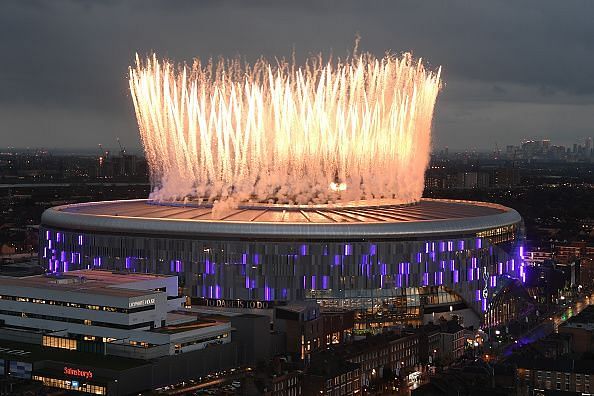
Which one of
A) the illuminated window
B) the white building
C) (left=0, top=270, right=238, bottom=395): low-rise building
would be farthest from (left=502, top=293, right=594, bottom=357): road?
the illuminated window

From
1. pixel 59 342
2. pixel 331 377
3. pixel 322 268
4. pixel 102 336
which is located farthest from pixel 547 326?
pixel 59 342

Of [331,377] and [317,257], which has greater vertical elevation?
[317,257]

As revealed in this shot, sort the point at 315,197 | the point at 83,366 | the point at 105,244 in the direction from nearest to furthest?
the point at 83,366
the point at 105,244
the point at 315,197

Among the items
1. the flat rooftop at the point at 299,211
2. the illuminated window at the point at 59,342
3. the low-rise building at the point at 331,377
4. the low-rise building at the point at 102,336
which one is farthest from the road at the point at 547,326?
the illuminated window at the point at 59,342

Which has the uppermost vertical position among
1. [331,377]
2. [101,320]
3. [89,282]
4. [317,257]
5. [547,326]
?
[317,257]

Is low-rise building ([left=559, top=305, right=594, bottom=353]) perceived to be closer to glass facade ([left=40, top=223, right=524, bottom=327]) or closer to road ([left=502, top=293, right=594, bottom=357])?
road ([left=502, top=293, right=594, bottom=357])

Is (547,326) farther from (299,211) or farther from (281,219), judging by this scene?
(281,219)

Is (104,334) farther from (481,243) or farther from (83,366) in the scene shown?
(481,243)

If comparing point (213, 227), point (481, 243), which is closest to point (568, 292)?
point (481, 243)
